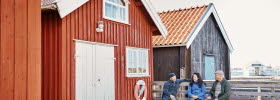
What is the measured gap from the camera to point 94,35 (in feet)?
34.6

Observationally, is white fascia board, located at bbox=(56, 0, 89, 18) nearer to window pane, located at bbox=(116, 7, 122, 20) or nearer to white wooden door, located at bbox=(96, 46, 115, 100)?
white wooden door, located at bbox=(96, 46, 115, 100)

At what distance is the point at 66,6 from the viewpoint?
29.7ft

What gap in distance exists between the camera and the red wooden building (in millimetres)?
9383

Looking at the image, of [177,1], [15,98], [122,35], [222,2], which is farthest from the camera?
[222,2]

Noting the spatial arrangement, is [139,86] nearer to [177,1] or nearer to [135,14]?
[135,14]

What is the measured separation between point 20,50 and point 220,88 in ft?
19.3

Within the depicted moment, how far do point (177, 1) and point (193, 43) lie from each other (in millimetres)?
32033

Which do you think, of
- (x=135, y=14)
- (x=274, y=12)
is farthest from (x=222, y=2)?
(x=135, y=14)

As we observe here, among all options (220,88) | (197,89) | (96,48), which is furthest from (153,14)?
(220,88)

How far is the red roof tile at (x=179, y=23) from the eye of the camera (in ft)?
51.4

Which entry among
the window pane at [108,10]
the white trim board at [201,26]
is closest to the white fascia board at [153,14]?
the window pane at [108,10]

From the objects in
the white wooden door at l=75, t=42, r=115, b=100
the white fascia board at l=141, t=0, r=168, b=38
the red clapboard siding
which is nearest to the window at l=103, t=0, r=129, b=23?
the white fascia board at l=141, t=0, r=168, b=38

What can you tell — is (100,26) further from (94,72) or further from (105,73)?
(105,73)

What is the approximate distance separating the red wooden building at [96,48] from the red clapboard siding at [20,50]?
420 cm
